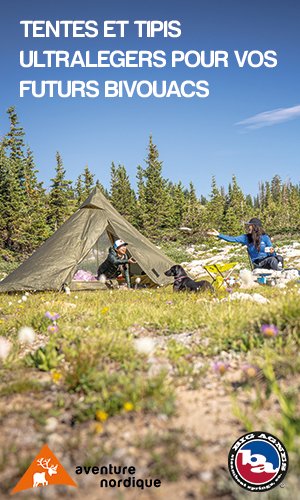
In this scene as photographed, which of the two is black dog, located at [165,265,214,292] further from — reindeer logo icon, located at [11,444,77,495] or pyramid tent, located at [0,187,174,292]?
reindeer logo icon, located at [11,444,77,495]

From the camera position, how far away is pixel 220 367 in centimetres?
329

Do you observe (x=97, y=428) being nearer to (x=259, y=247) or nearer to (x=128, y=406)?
(x=128, y=406)

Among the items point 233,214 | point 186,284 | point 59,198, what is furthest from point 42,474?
point 233,214

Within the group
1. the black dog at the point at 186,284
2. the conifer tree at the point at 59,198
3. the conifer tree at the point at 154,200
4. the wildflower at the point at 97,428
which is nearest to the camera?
the wildflower at the point at 97,428

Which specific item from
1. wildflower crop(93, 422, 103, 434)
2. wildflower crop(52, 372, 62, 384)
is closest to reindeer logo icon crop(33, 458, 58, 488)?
wildflower crop(93, 422, 103, 434)

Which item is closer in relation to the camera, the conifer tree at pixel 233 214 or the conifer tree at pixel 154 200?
the conifer tree at pixel 154 200

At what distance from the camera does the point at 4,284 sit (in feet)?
37.9

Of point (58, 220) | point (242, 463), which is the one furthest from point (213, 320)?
point (58, 220)

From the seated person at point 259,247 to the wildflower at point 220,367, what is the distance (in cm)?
817

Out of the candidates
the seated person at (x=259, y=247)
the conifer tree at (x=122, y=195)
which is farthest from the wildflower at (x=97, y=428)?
the conifer tree at (x=122, y=195)

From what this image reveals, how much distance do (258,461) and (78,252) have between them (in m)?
10.6

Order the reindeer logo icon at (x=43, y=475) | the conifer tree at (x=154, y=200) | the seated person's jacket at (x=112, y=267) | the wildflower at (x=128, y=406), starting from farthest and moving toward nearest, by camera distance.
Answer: the conifer tree at (x=154, y=200) → the seated person's jacket at (x=112, y=267) → the wildflower at (x=128, y=406) → the reindeer logo icon at (x=43, y=475)

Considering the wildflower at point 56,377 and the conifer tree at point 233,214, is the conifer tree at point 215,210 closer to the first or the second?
the conifer tree at point 233,214

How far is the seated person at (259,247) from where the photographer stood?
1155 centimetres
